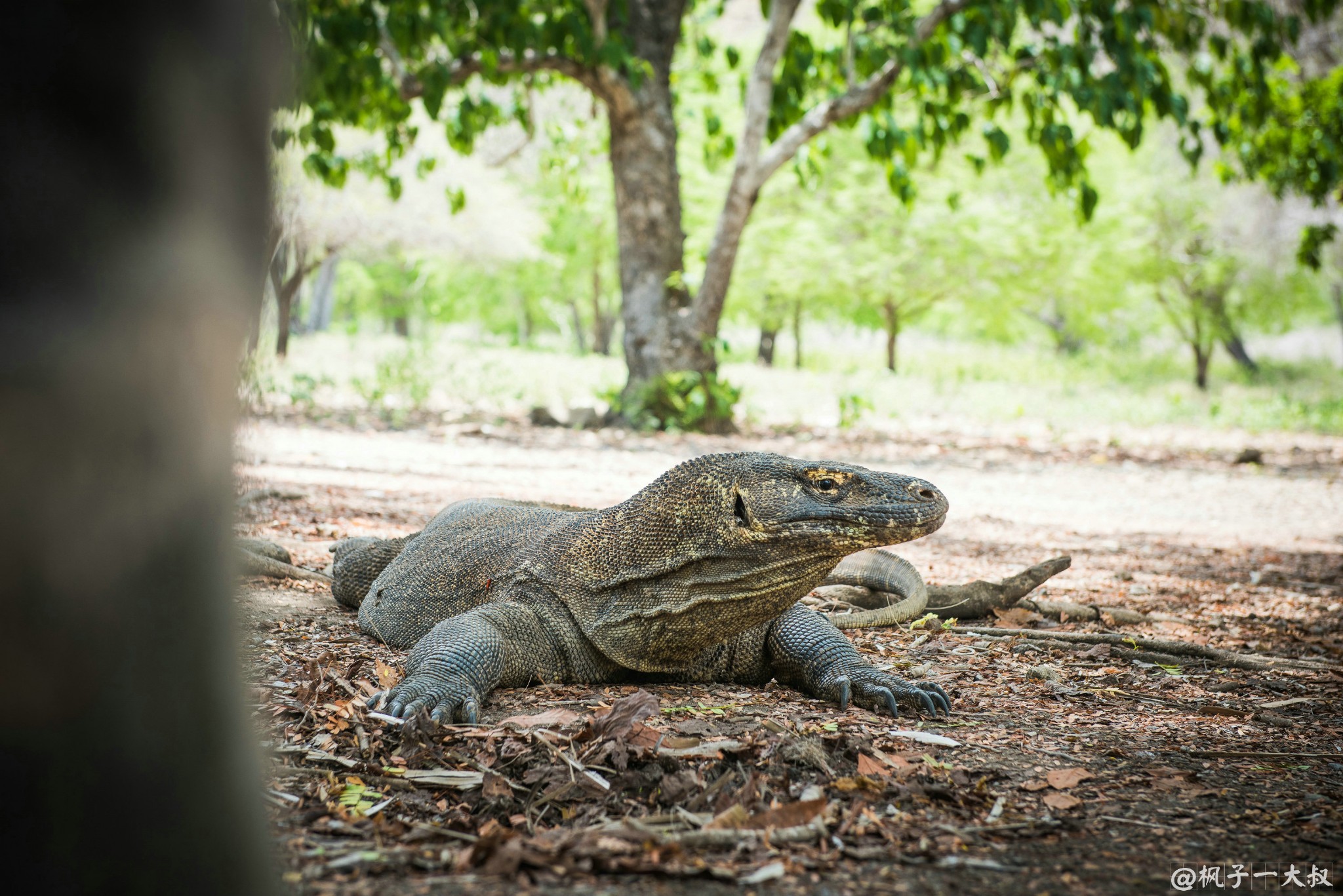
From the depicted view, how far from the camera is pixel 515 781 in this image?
201 cm

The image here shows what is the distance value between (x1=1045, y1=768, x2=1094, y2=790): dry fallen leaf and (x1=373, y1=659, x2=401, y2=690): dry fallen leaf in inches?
66.1

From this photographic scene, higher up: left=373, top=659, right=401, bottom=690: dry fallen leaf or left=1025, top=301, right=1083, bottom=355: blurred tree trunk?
left=1025, top=301, right=1083, bottom=355: blurred tree trunk

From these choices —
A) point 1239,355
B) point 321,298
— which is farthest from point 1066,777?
point 321,298

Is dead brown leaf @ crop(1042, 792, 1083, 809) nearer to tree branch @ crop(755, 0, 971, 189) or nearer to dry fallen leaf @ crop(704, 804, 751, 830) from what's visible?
dry fallen leaf @ crop(704, 804, 751, 830)

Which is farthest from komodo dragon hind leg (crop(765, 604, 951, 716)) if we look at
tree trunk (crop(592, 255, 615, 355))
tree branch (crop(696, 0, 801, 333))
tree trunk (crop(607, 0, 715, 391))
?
tree trunk (crop(592, 255, 615, 355))

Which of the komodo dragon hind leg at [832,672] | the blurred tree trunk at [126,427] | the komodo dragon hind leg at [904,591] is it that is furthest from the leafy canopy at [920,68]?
the blurred tree trunk at [126,427]

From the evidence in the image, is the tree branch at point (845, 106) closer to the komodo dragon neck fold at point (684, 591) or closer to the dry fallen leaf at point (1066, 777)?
the komodo dragon neck fold at point (684, 591)

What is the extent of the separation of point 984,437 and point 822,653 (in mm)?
10165

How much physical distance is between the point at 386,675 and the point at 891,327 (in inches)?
904

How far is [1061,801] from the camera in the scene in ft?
6.70

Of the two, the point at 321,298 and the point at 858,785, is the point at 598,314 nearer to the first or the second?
the point at 321,298

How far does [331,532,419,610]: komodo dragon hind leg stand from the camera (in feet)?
12.6

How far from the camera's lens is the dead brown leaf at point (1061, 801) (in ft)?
6.61

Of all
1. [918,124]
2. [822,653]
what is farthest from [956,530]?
[918,124]
